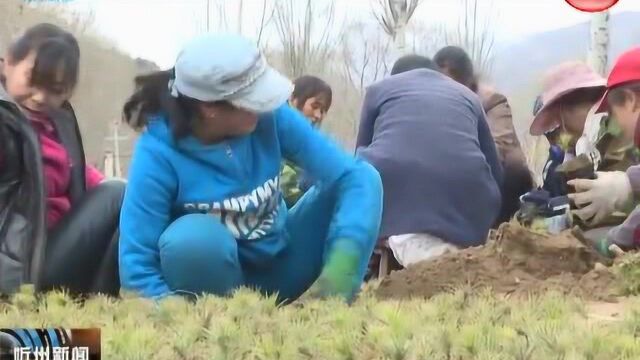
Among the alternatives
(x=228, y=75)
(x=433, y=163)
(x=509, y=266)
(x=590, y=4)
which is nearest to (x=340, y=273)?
(x=228, y=75)

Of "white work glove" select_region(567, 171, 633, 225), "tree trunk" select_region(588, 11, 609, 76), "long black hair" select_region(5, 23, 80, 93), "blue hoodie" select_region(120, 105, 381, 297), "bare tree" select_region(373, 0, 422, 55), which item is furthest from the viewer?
"bare tree" select_region(373, 0, 422, 55)

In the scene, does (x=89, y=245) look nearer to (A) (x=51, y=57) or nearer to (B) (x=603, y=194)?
(A) (x=51, y=57)

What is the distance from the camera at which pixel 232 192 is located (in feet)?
9.54

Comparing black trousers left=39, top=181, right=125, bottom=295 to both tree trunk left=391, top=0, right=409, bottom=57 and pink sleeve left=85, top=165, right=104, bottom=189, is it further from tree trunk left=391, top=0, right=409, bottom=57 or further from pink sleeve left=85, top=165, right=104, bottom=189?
tree trunk left=391, top=0, right=409, bottom=57

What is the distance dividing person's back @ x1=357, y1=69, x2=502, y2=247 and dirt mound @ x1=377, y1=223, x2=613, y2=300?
1.05 metres

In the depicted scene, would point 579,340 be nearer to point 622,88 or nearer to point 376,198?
point 376,198

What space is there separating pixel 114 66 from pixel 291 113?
651 centimetres

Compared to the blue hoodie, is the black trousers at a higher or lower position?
lower

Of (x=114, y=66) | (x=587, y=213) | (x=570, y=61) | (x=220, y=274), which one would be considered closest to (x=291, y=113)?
(x=220, y=274)

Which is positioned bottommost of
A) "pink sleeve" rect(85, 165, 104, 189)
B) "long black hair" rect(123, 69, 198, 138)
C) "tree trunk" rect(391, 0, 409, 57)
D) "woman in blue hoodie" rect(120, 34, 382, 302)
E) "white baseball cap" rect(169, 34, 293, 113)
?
"tree trunk" rect(391, 0, 409, 57)

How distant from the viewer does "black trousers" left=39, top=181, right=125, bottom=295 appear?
3125 mm

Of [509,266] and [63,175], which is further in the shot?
[63,175]

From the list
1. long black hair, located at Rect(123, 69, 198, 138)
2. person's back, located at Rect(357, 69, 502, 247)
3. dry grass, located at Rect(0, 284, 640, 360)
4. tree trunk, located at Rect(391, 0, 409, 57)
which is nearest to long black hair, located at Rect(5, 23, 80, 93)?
long black hair, located at Rect(123, 69, 198, 138)

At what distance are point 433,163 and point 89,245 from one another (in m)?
1.65
